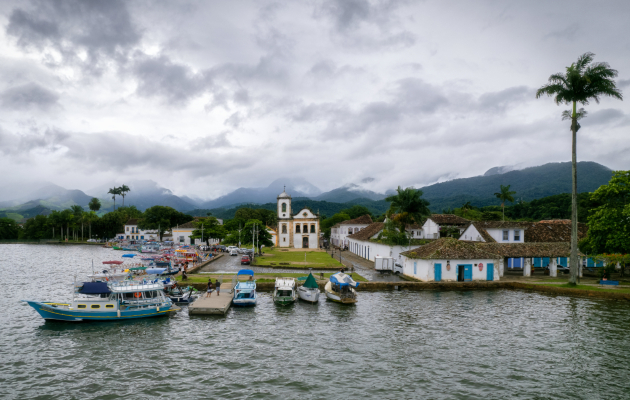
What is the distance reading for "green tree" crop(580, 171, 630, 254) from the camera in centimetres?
3862

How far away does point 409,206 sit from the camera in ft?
173

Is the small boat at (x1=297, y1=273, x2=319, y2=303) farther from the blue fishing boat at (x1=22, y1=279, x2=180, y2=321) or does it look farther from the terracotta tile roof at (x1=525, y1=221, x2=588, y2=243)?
the terracotta tile roof at (x1=525, y1=221, x2=588, y2=243)

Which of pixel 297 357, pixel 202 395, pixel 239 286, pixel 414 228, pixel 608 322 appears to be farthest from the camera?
pixel 414 228

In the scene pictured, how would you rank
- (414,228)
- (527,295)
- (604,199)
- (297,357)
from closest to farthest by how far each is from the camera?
(297,357) < (527,295) < (604,199) < (414,228)

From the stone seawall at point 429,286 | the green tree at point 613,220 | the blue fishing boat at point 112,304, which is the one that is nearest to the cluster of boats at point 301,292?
the stone seawall at point 429,286

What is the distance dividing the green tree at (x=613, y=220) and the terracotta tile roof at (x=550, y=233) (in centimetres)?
825

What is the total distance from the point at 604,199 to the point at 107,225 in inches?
5898

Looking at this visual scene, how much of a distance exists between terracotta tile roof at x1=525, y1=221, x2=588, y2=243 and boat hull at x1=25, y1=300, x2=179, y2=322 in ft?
155

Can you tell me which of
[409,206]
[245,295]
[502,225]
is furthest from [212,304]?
[502,225]

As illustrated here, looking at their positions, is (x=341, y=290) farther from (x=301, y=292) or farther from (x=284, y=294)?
(x=284, y=294)

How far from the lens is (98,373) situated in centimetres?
1845

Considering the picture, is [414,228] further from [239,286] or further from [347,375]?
[347,375]

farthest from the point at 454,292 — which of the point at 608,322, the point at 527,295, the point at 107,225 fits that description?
the point at 107,225

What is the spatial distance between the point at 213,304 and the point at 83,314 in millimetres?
9216
